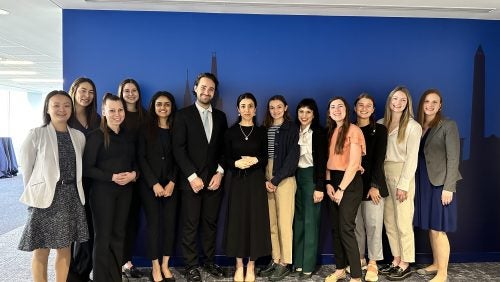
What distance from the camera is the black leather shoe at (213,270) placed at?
3.07m

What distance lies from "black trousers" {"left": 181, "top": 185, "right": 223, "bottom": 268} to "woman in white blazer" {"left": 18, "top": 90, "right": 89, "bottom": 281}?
0.80m

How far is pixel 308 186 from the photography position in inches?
118

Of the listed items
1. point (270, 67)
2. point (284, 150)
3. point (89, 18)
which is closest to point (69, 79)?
point (89, 18)

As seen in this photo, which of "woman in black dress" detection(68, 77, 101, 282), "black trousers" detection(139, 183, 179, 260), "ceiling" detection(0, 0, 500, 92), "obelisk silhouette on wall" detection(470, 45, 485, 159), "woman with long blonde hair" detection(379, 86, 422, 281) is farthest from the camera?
"obelisk silhouette on wall" detection(470, 45, 485, 159)

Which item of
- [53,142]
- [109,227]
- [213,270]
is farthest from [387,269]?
[53,142]

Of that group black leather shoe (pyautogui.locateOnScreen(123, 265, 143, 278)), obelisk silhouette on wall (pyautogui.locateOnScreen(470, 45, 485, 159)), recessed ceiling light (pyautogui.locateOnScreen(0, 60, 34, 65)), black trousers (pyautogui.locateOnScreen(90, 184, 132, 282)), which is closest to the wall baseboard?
black leather shoe (pyautogui.locateOnScreen(123, 265, 143, 278))

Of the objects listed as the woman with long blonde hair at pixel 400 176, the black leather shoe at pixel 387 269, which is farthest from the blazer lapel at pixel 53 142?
the black leather shoe at pixel 387 269

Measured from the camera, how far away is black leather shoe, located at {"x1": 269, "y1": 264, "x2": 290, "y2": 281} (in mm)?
3000

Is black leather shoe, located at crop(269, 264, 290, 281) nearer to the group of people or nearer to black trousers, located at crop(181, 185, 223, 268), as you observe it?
the group of people

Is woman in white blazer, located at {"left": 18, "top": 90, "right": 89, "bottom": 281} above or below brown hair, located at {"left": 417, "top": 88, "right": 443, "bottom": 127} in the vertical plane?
below

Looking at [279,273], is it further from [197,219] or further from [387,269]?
[387,269]

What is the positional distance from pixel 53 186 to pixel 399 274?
292 cm

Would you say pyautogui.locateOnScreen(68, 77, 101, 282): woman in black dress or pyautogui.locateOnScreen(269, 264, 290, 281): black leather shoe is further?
pyautogui.locateOnScreen(269, 264, 290, 281): black leather shoe

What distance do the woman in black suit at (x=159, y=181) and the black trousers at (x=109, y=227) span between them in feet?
0.80
